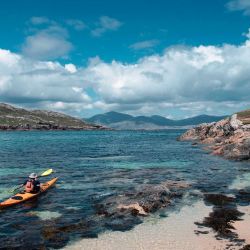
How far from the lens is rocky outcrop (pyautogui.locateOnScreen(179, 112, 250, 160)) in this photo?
224 feet

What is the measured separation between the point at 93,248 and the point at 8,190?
21570mm

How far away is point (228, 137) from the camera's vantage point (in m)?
96.2

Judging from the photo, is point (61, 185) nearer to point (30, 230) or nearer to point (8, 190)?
point (8, 190)

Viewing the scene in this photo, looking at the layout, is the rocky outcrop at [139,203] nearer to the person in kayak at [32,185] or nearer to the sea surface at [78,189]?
the sea surface at [78,189]

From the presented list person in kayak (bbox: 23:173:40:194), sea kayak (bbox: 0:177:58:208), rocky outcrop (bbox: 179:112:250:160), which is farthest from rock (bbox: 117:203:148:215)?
rocky outcrop (bbox: 179:112:250:160)

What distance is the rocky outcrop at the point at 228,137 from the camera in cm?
6838

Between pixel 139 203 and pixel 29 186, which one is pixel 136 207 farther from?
pixel 29 186

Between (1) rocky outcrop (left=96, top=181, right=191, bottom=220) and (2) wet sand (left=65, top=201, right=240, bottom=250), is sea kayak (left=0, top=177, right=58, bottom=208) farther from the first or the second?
(2) wet sand (left=65, top=201, right=240, bottom=250)

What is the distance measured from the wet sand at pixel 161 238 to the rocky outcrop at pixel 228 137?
142ft

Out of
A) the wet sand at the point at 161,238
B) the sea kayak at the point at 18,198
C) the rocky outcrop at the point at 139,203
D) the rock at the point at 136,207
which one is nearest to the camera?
the wet sand at the point at 161,238

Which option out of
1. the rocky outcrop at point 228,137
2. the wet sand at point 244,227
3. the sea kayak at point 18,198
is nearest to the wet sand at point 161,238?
the wet sand at point 244,227

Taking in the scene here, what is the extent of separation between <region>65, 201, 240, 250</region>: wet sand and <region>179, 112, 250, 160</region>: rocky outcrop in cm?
4324

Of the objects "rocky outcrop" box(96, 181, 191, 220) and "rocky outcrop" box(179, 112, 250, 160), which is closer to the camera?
"rocky outcrop" box(96, 181, 191, 220)

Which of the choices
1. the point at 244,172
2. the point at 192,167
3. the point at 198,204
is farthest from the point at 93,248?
the point at 192,167
